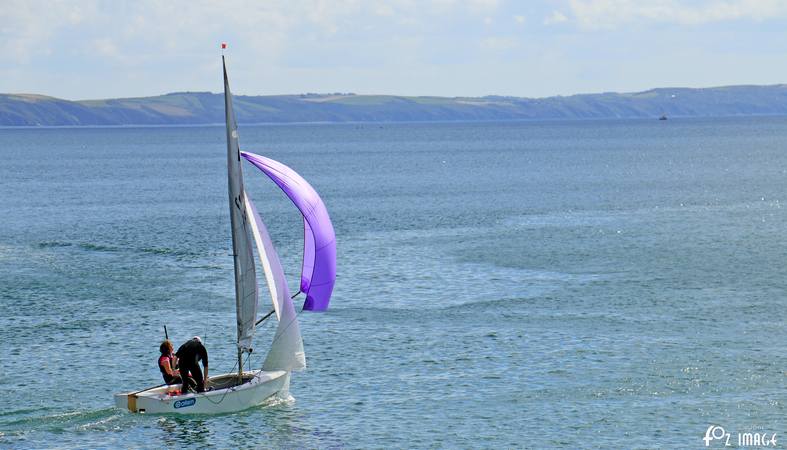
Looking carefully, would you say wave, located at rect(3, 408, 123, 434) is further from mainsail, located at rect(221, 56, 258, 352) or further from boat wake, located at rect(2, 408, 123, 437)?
mainsail, located at rect(221, 56, 258, 352)

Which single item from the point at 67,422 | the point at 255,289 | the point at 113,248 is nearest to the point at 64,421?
the point at 67,422

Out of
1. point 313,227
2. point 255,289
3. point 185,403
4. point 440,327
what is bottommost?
point 440,327

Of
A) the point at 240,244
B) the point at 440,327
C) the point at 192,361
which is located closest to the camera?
the point at 192,361

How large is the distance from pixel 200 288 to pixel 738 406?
33925mm

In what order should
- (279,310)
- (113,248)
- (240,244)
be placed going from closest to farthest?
(240,244), (279,310), (113,248)

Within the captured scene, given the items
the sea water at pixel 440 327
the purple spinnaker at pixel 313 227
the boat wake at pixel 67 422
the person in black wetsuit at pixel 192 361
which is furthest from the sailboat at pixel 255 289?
the sea water at pixel 440 327

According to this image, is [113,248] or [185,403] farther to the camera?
[113,248]

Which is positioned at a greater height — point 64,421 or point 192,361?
point 192,361

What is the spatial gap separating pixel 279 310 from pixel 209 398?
151 inches

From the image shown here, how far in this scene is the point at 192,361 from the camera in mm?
37844

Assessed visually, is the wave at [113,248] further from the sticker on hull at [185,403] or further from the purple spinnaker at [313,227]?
the purple spinnaker at [313,227]

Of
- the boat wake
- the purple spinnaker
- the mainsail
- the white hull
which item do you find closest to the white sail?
the mainsail

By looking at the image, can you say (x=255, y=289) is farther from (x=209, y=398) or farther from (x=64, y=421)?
(x=64, y=421)

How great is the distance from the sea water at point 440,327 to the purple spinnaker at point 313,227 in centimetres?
442
